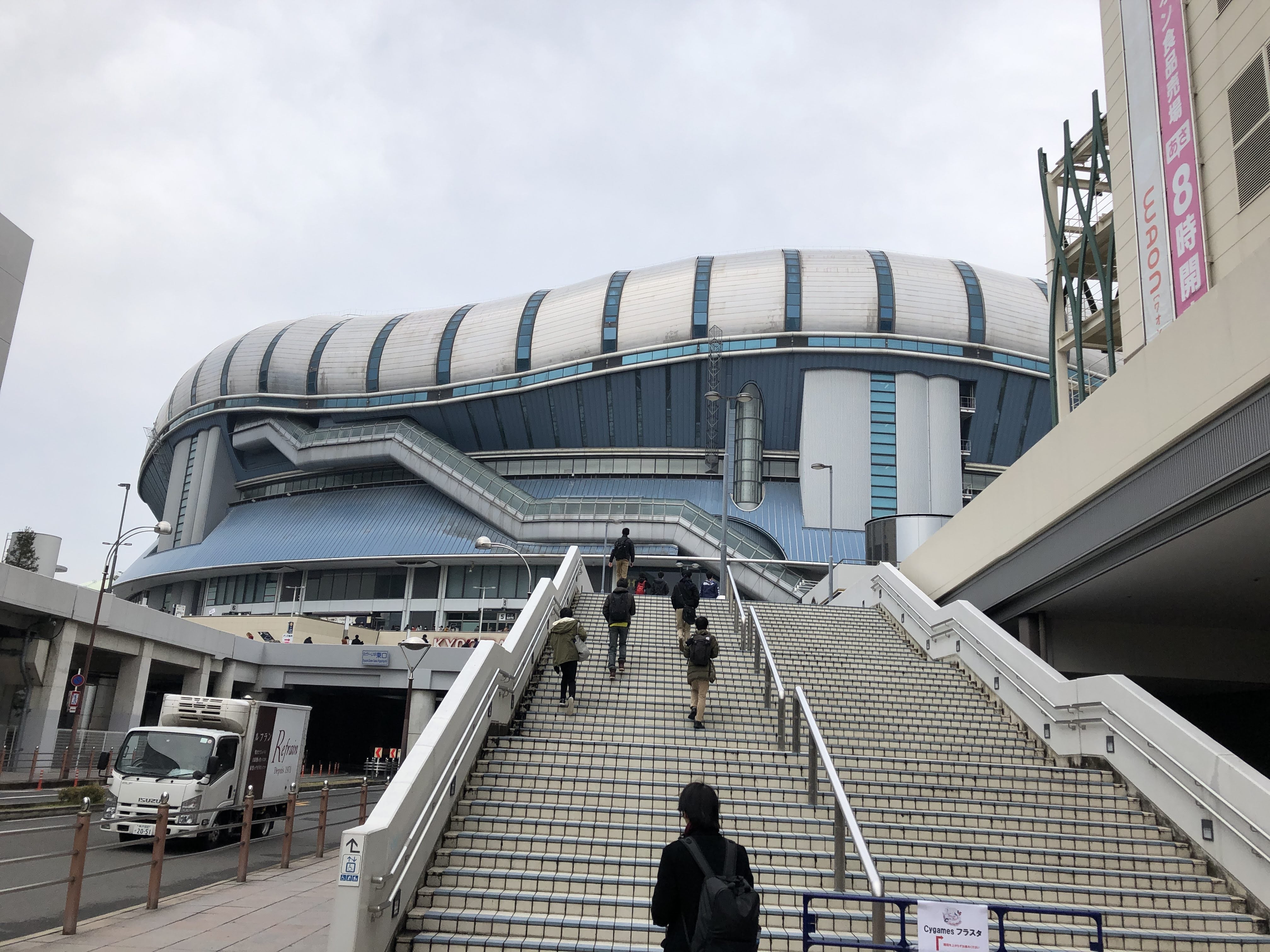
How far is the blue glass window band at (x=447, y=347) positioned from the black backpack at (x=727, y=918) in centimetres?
4910

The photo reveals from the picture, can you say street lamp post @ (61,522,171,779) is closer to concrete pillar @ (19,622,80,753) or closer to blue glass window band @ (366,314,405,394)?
concrete pillar @ (19,622,80,753)

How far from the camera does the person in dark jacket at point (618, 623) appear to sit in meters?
13.7

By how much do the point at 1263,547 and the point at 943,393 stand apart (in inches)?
1367

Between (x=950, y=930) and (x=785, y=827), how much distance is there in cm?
435

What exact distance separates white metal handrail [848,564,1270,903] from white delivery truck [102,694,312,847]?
384 inches

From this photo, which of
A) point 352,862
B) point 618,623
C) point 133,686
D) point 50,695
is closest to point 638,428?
point 133,686

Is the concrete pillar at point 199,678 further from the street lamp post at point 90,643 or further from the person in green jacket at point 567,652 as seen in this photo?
the person in green jacket at point 567,652

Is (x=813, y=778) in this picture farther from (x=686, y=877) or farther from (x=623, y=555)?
(x=623, y=555)

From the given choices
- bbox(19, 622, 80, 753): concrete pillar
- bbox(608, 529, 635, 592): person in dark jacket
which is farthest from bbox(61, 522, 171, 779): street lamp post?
bbox(608, 529, 635, 592): person in dark jacket

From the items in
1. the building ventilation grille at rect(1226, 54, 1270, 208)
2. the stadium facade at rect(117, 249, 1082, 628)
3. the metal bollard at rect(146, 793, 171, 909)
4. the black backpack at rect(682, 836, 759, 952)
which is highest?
the stadium facade at rect(117, 249, 1082, 628)

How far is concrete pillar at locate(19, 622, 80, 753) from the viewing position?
2580cm

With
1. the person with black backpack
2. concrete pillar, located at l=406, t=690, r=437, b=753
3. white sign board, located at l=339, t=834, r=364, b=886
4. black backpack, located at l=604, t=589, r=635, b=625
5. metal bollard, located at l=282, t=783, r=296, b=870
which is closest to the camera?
white sign board, located at l=339, t=834, r=364, b=886

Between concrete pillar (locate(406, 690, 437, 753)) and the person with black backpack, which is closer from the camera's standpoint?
the person with black backpack

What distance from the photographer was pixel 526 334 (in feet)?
166
